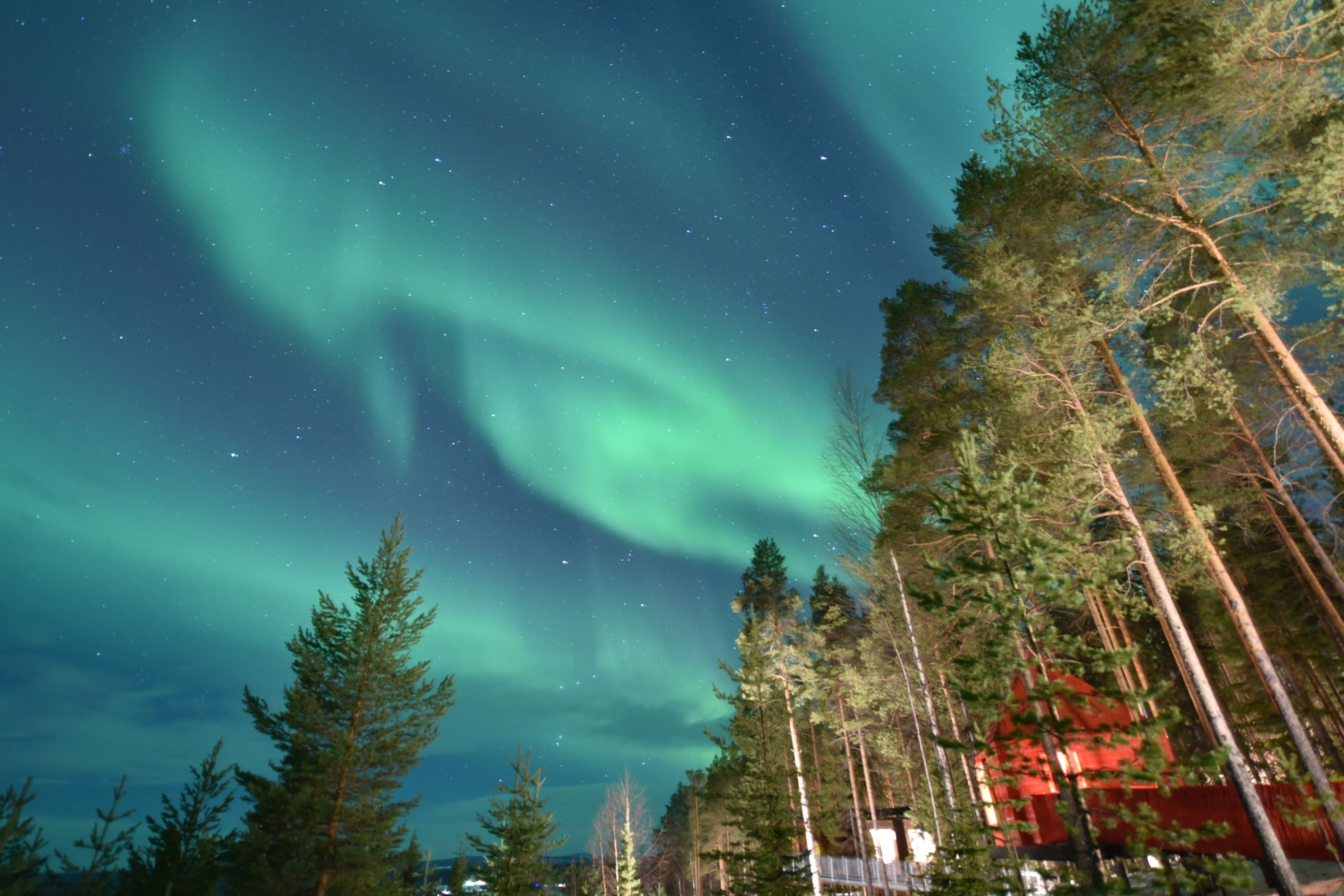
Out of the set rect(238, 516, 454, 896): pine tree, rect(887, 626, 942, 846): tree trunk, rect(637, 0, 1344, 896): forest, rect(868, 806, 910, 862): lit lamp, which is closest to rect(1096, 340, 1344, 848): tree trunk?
rect(637, 0, 1344, 896): forest

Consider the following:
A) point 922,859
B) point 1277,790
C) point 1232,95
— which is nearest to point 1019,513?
point 1232,95

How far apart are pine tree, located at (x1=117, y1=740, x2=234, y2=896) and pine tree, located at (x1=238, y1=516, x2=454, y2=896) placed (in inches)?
82.8

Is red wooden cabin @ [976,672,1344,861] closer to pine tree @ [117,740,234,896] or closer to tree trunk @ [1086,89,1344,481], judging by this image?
tree trunk @ [1086,89,1344,481]

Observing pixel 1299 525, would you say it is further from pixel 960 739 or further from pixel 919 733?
pixel 919 733

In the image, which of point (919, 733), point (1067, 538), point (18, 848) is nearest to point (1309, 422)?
point (1067, 538)

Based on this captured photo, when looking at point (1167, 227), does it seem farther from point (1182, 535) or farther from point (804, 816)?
point (804, 816)

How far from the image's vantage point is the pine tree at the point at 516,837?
1658 centimetres

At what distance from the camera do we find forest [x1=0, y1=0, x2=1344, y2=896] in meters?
6.75

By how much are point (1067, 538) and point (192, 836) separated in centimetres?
2198

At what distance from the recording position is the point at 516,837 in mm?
16828

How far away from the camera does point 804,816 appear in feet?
66.5

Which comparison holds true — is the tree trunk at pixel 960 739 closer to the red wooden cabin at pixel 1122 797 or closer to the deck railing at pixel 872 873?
the red wooden cabin at pixel 1122 797

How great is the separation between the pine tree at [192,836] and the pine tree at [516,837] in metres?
6.80

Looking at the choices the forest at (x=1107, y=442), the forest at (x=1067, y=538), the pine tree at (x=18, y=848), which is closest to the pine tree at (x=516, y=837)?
the forest at (x=1067, y=538)
